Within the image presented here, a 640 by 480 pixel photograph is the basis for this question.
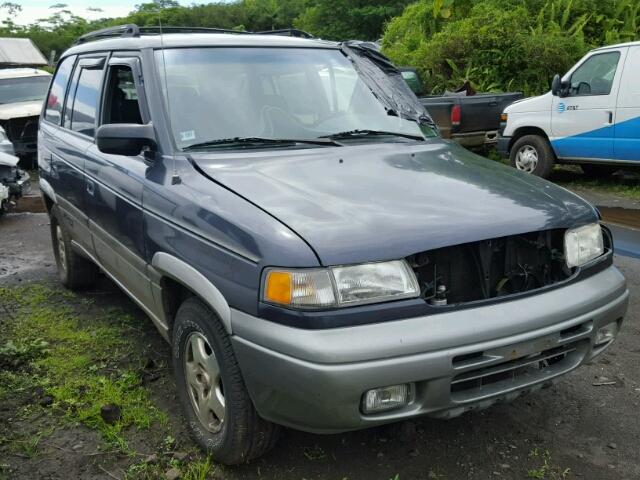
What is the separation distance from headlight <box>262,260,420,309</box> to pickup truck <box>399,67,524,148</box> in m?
8.73

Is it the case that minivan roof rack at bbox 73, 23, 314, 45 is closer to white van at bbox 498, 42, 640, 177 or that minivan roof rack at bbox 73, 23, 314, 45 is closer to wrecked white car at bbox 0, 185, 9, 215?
wrecked white car at bbox 0, 185, 9, 215

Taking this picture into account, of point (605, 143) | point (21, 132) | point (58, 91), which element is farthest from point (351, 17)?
point (58, 91)

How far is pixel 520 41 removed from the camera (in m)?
14.5

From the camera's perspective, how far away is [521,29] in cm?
1498

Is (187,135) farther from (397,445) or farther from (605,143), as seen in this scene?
(605,143)

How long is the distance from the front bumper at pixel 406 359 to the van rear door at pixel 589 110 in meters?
7.13

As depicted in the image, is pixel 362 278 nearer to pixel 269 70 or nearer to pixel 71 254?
pixel 269 70

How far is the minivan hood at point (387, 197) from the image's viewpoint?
2.54 metres

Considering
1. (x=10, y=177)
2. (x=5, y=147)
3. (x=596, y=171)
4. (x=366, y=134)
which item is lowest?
(x=596, y=171)

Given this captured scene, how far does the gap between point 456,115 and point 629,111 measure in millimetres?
2906

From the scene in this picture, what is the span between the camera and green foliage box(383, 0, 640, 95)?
14.3m

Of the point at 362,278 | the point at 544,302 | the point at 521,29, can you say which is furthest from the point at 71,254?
the point at 521,29

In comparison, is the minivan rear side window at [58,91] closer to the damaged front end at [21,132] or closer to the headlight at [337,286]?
the headlight at [337,286]

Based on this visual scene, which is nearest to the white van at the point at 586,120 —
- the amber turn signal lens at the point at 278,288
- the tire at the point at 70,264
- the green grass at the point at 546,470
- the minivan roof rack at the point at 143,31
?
the minivan roof rack at the point at 143,31
